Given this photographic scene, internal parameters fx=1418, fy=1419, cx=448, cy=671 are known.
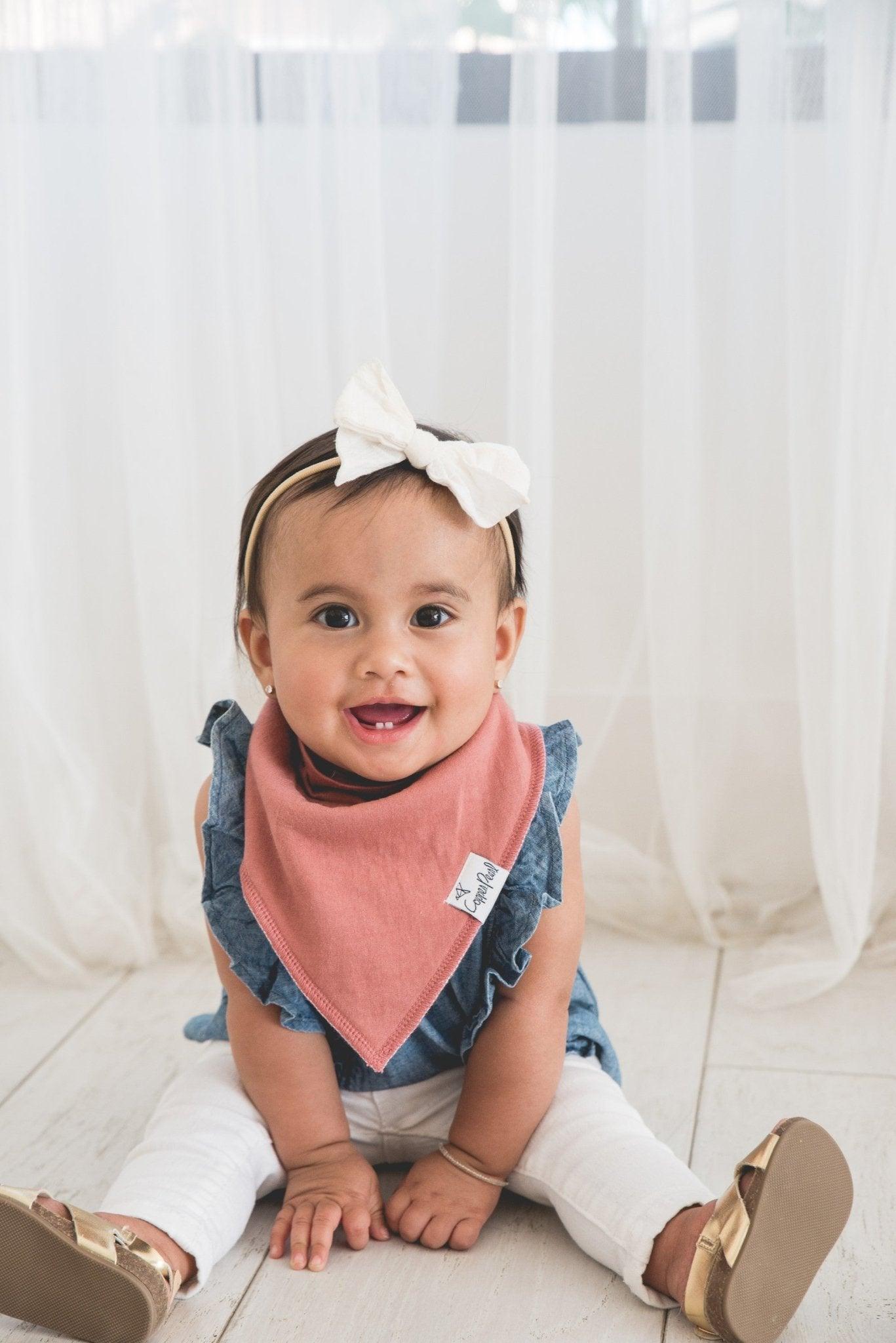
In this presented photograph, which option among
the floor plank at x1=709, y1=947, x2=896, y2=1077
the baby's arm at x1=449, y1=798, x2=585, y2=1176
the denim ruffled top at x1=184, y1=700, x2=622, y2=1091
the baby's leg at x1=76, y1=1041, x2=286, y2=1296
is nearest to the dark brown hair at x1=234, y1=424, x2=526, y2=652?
the denim ruffled top at x1=184, y1=700, x2=622, y2=1091

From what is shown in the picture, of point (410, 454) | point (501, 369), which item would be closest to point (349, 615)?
point (410, 454)

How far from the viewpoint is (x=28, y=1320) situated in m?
0.85

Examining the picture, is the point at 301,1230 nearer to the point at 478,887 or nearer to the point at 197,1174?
the point at 197,1174

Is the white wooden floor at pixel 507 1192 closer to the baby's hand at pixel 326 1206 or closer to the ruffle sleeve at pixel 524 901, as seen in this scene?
the baby's hand at pixel 326 1206

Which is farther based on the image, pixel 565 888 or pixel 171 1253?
pixel 565 888

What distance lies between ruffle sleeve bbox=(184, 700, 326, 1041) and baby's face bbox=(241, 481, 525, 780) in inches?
3.9

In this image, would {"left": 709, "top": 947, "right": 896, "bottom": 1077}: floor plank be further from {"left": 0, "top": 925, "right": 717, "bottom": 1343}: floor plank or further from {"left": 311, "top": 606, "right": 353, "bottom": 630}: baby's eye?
{"left": 311, "top": 606, "right": 353, "bottom": 630}: baby's eye

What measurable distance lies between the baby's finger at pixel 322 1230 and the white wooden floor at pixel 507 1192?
0.04 feet

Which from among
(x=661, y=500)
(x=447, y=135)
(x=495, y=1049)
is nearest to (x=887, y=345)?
(x=661, y=500)

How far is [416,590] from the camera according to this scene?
953 millimetres

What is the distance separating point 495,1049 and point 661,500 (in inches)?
25.7

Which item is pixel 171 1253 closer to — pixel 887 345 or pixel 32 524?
pixel 32 524

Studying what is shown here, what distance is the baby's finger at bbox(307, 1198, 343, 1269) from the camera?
3.03 ft

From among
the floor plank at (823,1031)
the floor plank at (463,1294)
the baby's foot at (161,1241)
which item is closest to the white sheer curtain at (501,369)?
the floor plank at (823,1031)
